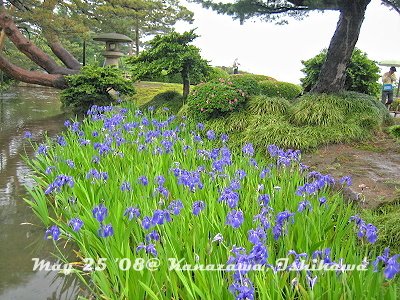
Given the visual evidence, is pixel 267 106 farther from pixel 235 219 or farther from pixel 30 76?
→ pixel 30 76

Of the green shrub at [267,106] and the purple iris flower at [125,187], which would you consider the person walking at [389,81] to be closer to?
the green shrub at [267,106]

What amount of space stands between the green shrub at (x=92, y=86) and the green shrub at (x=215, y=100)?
432 centimetres

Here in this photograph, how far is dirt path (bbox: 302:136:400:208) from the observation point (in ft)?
12.3

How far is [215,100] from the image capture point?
6.94 meters

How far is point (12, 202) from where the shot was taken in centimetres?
409

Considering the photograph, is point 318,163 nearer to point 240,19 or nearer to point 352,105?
point 352,105

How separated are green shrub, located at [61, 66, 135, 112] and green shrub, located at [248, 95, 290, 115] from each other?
5144 mm

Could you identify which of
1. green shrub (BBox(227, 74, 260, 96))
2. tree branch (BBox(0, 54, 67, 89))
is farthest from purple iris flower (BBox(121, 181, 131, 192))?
tree branch (BBox(0, 54, 67, 89))

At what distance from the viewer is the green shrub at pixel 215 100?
6914 mm

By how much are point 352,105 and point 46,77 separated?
9.70 metres

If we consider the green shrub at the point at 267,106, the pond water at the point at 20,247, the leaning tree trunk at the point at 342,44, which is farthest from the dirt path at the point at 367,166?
the pond water at the point at 20,247

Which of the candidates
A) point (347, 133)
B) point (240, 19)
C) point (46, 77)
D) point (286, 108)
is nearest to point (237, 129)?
point (286, 108)

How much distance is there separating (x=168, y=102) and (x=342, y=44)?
4501mm

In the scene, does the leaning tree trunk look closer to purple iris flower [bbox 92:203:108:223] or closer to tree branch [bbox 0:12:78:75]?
purple iris flower [bbox 92:203:108:223]
